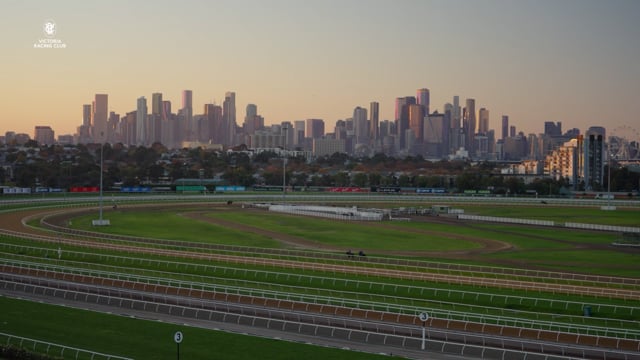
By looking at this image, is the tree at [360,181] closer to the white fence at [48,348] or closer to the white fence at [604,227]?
the white fence at [604,227]

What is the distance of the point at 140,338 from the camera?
26156mm

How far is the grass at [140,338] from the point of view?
24.3 meters

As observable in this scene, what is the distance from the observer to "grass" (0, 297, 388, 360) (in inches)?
958

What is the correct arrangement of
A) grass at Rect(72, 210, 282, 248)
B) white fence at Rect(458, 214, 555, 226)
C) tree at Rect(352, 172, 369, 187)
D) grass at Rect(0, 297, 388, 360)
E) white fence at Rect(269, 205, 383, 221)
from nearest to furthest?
grass at Rect(0, 297, 388, 360), grass at Rect(72, 210, 282, 248), white fence at Rect(458, 214, 555, 226), white fence at Rect(269, 205, 383, 221), tree at Rect(352, 172, 369, 187)

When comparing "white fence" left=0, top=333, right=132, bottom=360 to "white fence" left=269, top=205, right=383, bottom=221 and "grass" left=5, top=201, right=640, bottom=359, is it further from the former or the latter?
"white fence" left=269, top=205, right=383, bottom=221

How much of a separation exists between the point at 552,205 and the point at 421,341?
80957mm

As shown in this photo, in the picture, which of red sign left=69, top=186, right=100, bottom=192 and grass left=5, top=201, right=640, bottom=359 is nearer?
grass left=5, top=201, right=640, bottom=359

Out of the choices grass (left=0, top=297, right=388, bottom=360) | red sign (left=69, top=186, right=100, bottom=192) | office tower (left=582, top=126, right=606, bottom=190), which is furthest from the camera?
office tower (left=582, top=126, right=606, bottom=190)

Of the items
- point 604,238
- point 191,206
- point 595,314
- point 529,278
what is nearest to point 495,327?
point 595,314

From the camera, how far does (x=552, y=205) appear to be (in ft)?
335

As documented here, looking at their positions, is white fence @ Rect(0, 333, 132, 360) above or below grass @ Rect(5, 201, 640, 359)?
below

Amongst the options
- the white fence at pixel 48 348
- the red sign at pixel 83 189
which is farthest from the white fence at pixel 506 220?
the red sign at pixel 83 189

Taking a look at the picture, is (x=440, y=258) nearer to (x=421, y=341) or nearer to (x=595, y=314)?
(x=595, y=314)

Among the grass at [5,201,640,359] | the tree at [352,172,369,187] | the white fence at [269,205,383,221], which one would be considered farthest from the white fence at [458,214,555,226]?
the tree at [352,172,369,187]
